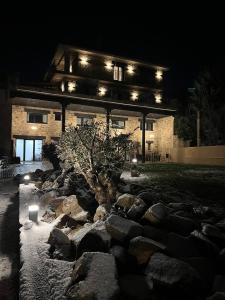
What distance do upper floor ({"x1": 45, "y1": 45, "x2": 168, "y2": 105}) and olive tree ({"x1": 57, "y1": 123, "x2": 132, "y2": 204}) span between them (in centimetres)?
1571

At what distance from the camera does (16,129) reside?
21.5m

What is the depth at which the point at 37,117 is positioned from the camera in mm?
22109

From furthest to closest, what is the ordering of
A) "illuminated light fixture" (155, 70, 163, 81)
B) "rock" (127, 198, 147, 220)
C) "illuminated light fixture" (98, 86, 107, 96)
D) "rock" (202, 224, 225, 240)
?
"illuminated light fixture" (155, 70, 163, 81) → "illuminated light fixture" (98, 86, 107, 96) → "rock" (127, 198, 147, 220) → "rock" (202, 224, 225, 240)

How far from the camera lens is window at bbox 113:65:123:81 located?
26.1 m

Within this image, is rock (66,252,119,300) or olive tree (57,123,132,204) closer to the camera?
rock (66,252,119,300)

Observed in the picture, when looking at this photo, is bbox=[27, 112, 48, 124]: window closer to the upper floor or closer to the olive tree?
the upper floor

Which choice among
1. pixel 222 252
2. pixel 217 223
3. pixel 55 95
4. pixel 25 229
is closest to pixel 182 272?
pixel 222 252

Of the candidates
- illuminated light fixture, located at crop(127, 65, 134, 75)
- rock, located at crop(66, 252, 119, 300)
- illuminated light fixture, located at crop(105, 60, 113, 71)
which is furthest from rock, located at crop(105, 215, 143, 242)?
illuminated light fixture, located at crop(127, 65, 134, 75)

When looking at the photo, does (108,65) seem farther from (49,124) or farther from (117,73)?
(49,124)

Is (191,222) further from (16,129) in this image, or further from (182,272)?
(16,129)

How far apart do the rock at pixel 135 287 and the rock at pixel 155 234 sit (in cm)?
72

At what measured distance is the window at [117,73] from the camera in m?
26.1

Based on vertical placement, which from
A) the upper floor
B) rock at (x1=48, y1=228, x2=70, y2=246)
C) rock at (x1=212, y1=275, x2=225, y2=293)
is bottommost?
rock at (x1=212, y1=275, x2=225, y2=293)

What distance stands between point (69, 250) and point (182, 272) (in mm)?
→ 1759
